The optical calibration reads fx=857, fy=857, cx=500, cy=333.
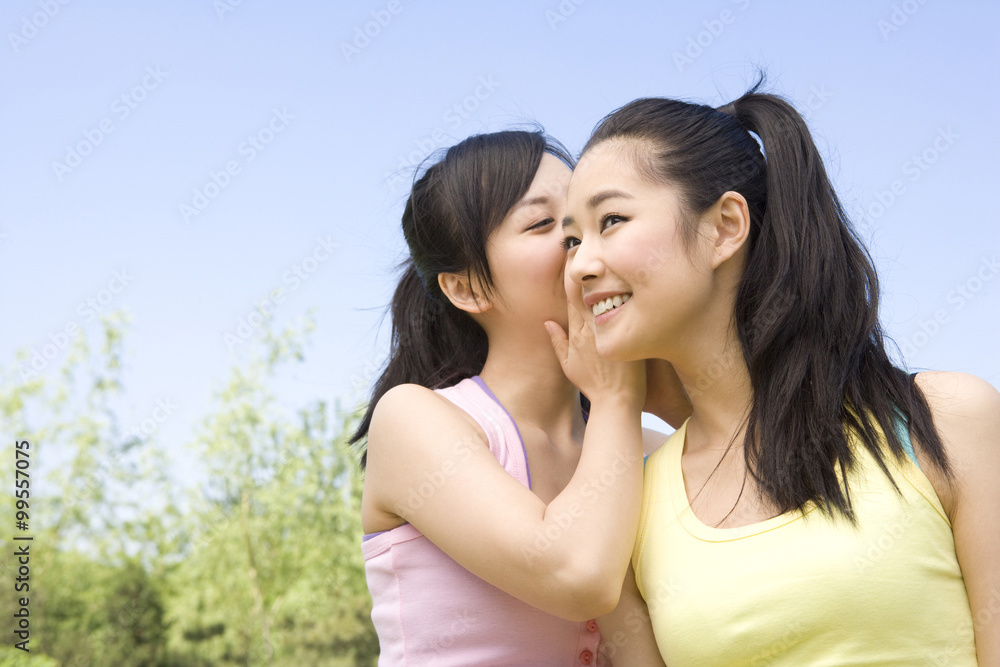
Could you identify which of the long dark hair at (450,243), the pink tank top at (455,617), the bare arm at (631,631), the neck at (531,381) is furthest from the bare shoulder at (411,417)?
the bare arm at (631,631)

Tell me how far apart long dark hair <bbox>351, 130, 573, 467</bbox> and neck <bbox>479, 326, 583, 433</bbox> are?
25cm

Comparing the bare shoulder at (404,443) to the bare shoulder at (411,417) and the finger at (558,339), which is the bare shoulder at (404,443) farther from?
the finger at (558,339)

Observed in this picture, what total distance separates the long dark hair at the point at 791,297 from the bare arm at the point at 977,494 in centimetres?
6

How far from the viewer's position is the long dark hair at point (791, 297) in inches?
87.7

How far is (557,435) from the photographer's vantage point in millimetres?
3061

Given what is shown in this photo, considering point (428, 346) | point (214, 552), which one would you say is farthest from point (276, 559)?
point (428, 346)

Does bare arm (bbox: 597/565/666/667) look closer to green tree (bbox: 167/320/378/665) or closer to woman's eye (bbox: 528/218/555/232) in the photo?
woman's eye (bbox: 528/218/555/232)

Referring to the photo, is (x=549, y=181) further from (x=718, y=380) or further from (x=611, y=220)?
(x=718, y=380)

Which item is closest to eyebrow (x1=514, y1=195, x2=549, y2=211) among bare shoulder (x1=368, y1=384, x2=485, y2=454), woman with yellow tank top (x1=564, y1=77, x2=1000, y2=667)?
woman with yellow tank top (x1=564, y1=77, x2=1000, y2=667)

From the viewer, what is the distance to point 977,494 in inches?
80.2

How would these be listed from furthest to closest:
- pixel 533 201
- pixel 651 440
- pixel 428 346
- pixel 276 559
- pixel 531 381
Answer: pixel 276 559 → pixel 651 440 → pixel 428 346 → pixel 531 381 → pixel 533 201

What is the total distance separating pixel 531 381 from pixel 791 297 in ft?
3.23

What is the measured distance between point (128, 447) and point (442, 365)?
13.6 metres

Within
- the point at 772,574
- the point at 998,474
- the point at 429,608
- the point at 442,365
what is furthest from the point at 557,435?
the point at 998,474
